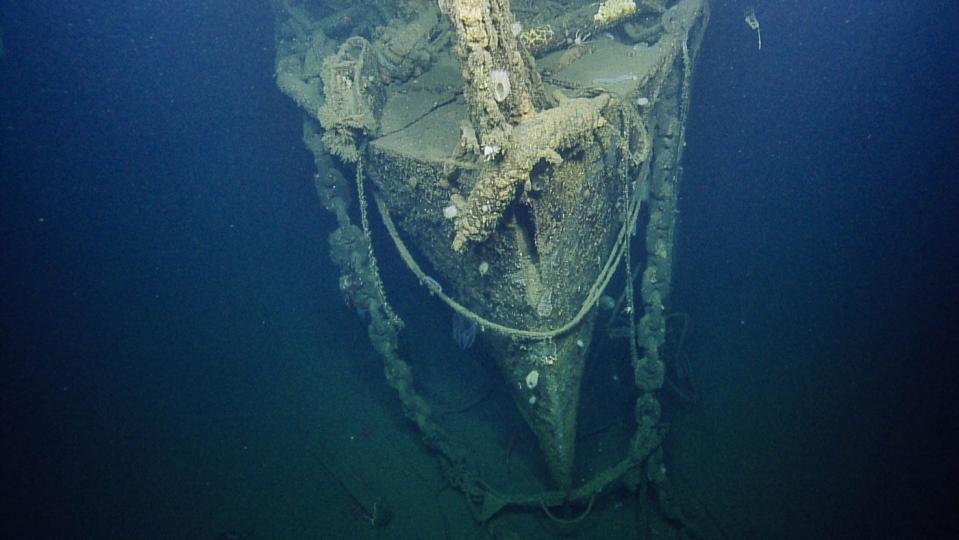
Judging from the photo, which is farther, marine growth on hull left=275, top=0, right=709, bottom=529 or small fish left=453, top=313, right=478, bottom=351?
small fish left=453, top=313, right=478, bottom=351

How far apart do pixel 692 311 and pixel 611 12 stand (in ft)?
11.7

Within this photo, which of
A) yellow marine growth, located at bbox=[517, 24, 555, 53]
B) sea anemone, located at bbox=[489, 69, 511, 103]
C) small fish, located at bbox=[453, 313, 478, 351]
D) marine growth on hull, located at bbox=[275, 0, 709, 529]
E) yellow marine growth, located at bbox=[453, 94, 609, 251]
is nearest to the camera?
yellow marine growth, located at bbox=[453, 94, 609, 251]

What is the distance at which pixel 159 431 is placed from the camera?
5719 mm

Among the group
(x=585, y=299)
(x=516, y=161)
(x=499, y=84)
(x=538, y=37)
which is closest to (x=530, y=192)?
(x=516, y=161)

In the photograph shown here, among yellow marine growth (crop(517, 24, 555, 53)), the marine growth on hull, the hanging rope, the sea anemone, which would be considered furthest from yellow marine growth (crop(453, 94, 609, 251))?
yellow marine growth (crop(517, 24, 555, 53))

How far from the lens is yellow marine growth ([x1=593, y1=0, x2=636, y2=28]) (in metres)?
4.89

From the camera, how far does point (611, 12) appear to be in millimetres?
4891

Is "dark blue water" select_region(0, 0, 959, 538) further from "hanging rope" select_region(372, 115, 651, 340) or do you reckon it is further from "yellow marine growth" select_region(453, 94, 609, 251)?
"yellow marine growth" select_region(453, 94, 609, 251)

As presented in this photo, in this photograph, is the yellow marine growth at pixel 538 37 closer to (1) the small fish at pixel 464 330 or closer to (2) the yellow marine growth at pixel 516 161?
(2) the yellow marine growth at pixel 516 161

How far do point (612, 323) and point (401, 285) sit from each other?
8.74ft

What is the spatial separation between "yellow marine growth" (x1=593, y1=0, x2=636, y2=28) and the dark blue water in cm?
192

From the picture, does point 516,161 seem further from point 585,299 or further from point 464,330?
point 464,330

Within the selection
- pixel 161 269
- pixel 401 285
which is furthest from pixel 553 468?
pixel 161 269

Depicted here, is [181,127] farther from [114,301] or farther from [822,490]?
[822,490]
